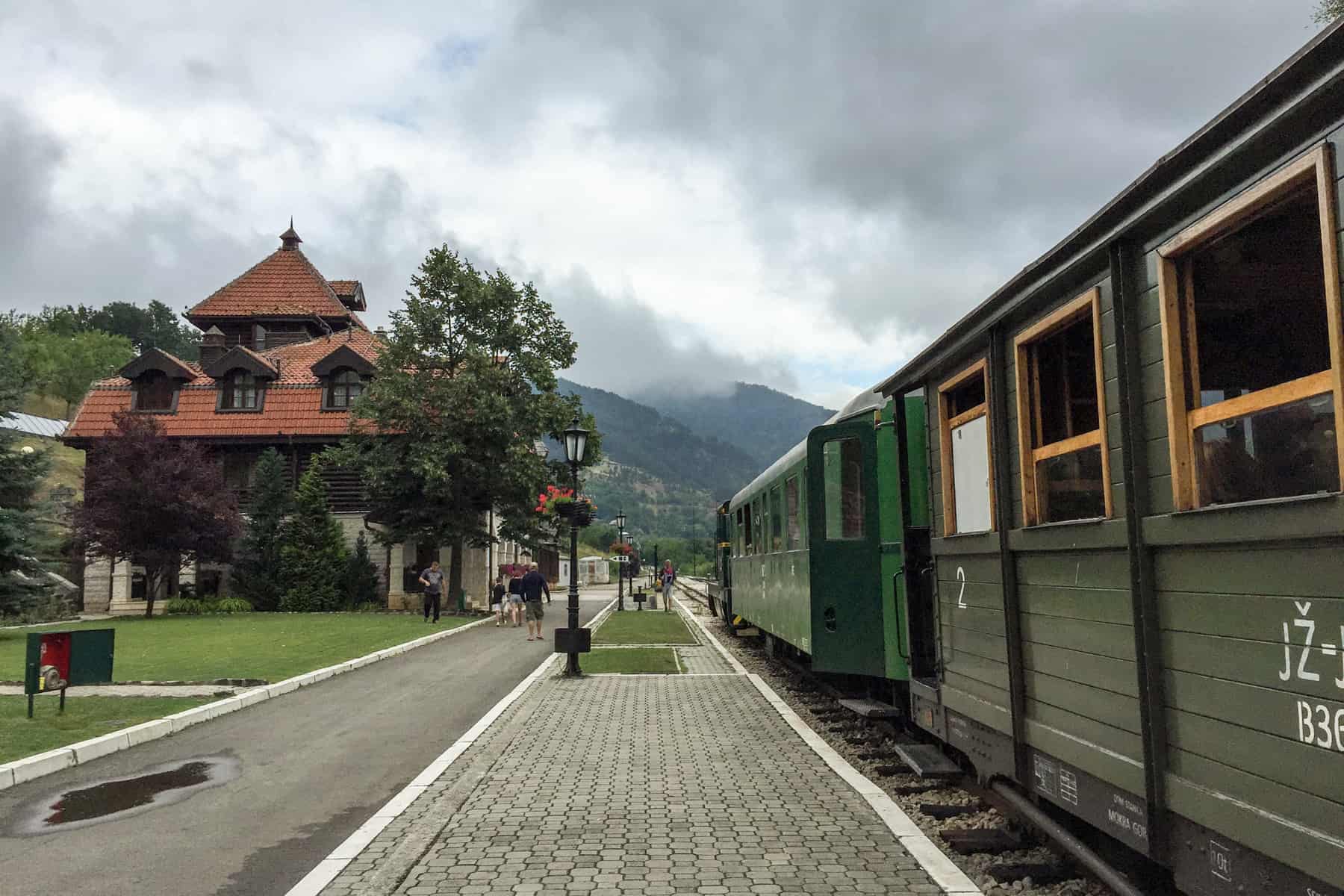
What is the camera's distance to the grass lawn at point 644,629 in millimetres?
22672

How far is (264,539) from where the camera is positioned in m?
36.0

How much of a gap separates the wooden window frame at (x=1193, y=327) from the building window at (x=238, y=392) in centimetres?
4026

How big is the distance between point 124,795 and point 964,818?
6.10 m

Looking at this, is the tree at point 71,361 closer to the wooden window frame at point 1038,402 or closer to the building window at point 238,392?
the building window at point 238,392

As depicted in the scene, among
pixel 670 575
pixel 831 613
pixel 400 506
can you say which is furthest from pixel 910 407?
pixel 670 575

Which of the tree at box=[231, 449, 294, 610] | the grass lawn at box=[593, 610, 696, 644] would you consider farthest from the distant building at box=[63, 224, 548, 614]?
the grass lawn at box=[593, 610, 696, 644]

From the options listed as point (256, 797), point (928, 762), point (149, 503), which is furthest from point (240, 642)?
point (928, 762)

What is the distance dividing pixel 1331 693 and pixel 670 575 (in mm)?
41092

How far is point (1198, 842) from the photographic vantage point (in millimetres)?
3596

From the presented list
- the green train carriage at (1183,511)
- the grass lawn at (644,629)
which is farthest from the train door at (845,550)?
the grass lawn at (644,629)

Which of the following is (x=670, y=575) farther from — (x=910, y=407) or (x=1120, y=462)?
(x=1120, y=462)

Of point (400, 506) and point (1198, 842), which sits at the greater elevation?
point (400, 506)

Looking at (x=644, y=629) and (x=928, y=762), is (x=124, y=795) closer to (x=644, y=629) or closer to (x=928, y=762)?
(x=928, y=762)

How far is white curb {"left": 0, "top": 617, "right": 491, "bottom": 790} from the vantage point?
833 cm
